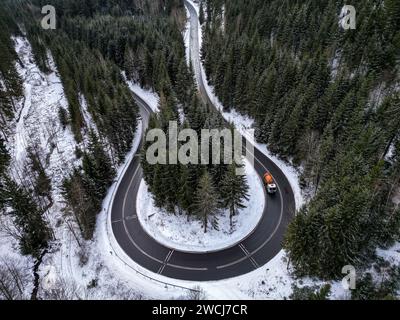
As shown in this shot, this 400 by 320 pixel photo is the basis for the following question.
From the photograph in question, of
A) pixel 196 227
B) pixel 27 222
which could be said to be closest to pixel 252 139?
pixel 196 227

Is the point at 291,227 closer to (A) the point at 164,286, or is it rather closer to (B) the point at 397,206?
(B) the point at 397,206

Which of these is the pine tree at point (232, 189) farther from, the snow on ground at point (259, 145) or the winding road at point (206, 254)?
the snow on ground at point (259, 145)

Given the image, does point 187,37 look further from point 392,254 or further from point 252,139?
point 392,254

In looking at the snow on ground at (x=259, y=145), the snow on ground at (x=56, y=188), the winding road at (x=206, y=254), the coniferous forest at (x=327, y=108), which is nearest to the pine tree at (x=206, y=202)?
the winding road at (x=206, y=254)

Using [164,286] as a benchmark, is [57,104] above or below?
Answer: above

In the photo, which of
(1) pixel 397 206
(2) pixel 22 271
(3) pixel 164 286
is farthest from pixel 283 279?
(2) pixel 22 271
